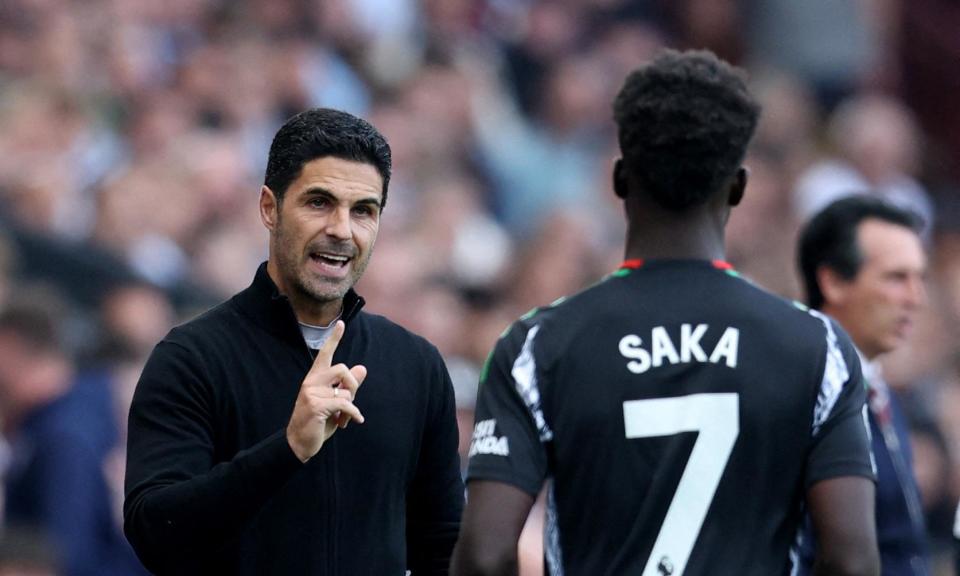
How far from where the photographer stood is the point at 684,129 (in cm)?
386

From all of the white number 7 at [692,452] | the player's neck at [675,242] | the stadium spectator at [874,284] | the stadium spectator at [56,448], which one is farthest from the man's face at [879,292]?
the stadium spectator at [56,448]

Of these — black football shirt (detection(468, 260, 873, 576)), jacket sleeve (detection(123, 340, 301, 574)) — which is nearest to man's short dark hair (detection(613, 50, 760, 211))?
black football shirt (detection(468, 260, 873, 576))

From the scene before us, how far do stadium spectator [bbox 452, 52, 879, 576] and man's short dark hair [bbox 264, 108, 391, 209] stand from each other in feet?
2.07

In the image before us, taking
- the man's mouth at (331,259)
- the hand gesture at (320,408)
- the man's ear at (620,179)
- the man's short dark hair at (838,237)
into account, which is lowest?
the hand gesture at (320,408)

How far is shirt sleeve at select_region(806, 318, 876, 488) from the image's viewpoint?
3742 mm

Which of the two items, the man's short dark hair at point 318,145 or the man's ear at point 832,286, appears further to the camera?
the man's ear at point 832,286

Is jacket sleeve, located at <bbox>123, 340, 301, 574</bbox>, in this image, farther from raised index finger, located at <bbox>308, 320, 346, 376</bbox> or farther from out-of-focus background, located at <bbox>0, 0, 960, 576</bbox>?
out-of-focus background, located at <bbox>0, 0, 960, 576</bbox>

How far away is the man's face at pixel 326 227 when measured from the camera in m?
4.15

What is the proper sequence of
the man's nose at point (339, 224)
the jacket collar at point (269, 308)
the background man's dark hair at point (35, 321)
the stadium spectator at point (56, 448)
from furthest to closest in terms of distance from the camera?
the background man's dark hair at point (35, 321) < the stadium spectator at point (56, 448) < the jacket collar at point (269, 308) < the man's nose at point (339, 224)

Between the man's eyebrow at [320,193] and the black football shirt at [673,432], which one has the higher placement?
the man's eyebrow at [320,193]

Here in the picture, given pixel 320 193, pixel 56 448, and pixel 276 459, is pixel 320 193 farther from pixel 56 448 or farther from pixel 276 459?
pixel 56 448

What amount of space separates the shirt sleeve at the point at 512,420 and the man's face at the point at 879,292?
2.22 m

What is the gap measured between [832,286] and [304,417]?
2.62 m

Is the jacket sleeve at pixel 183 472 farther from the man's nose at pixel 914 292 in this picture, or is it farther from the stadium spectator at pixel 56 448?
the stadium spectator at pixel 56 448
